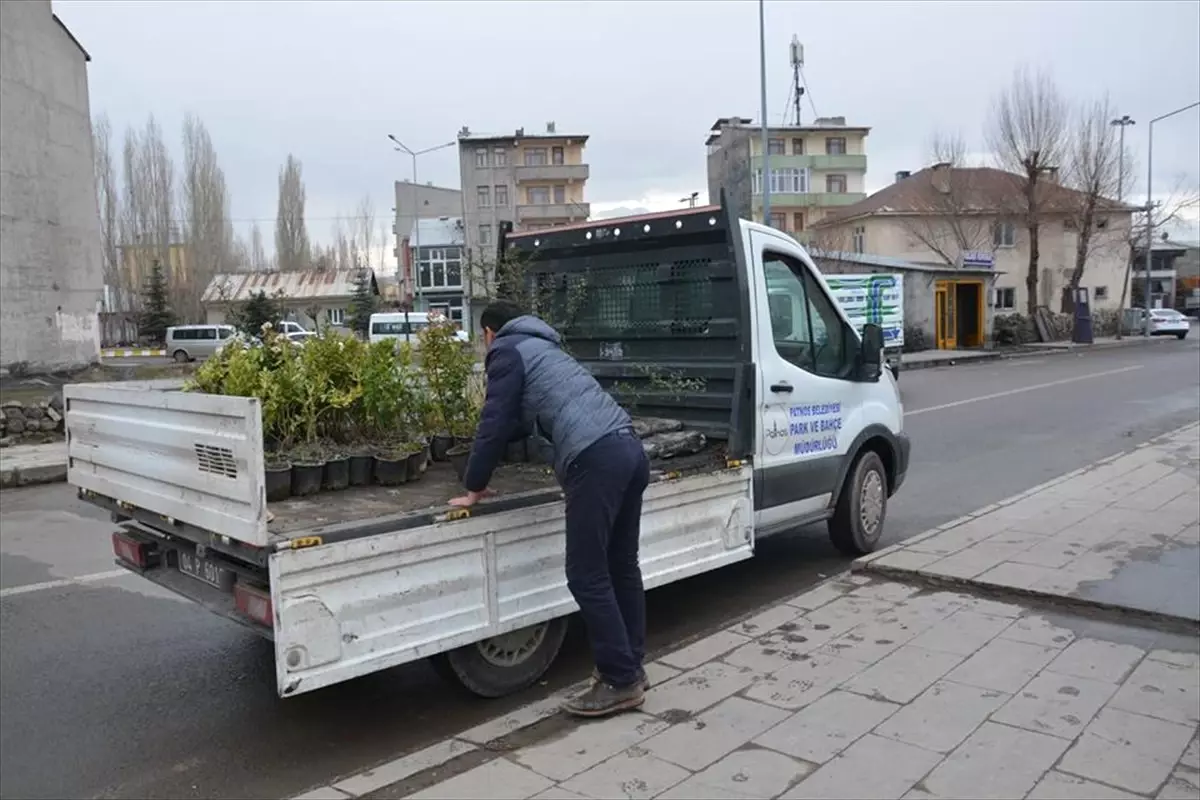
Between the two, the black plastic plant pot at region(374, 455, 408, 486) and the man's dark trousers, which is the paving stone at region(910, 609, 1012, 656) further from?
the black plastic plant pot at region(374, 455, 408, 486)

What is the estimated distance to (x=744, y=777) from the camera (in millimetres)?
3449

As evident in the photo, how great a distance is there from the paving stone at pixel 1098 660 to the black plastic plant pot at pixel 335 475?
3.58 meters

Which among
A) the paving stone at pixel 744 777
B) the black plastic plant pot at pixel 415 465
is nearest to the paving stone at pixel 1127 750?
the paving stone at pixel 744 777

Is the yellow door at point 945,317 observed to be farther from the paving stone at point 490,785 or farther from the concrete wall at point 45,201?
the paving stone at point 490,785

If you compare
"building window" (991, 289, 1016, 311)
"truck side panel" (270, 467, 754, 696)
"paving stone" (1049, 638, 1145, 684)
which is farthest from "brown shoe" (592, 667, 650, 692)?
"building window" (991, 289, 1016, 311)

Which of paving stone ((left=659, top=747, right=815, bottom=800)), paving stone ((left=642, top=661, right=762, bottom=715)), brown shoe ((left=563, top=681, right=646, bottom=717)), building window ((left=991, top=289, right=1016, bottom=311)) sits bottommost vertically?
paving stone ((left=642, top=661, right=762, bottom=715))

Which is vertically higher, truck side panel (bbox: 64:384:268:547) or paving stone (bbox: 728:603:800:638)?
truck side panel (bbox: 64:384:268:547)

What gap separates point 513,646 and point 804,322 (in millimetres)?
3098

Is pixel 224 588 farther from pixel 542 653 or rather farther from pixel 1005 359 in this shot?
pixel 1005 359

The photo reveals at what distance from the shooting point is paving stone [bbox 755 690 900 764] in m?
3.68

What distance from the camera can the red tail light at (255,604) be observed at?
352 centimetres

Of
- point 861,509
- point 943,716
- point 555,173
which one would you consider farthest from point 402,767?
point 555,173

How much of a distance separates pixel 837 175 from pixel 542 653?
7385 centimetres

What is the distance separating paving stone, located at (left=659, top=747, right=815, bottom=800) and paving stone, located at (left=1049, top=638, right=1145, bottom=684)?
1.78 m
